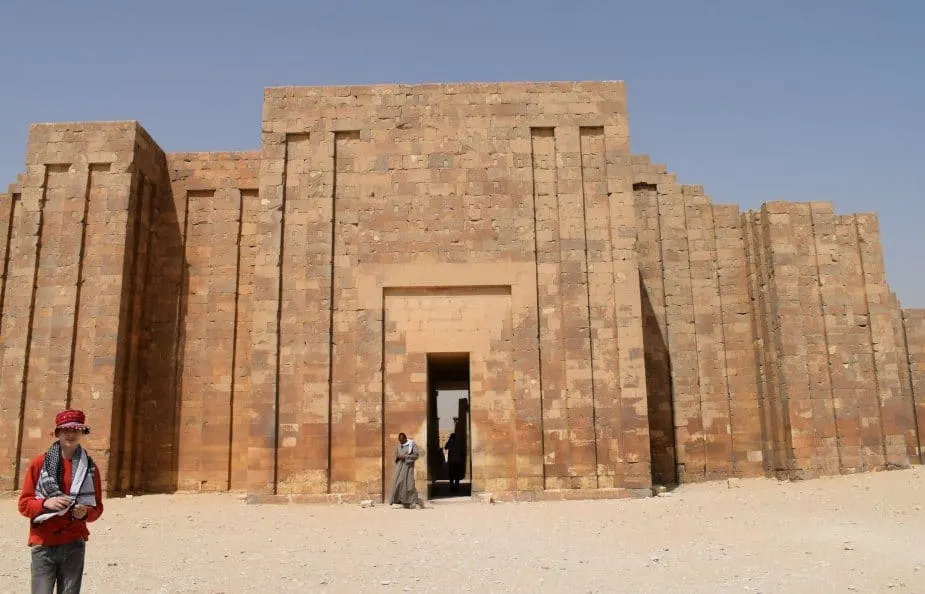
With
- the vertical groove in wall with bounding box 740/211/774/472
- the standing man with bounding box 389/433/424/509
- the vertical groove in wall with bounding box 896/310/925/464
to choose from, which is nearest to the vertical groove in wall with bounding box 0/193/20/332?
the standing man with bounding box 389/433/424/509

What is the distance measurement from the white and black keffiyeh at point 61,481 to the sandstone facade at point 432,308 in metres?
8.53

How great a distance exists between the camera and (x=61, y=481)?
197 inches

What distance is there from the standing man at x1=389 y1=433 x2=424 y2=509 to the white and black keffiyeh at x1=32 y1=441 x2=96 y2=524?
8224mm

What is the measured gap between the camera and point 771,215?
16.5 meters

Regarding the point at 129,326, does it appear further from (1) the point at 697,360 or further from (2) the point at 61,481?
(1) the point at 697,360

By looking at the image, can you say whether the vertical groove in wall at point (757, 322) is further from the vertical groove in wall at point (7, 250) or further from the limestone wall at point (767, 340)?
the vertical groove in wall at point (7, 250)

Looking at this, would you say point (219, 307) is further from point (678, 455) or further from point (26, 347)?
point (678, 455)

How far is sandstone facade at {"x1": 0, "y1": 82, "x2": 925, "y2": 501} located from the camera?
13.9 meters

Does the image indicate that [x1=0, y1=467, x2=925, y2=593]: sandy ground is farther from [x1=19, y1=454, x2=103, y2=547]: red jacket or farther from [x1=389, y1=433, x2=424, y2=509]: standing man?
[x1=19, y1=454, x2=103, y2=547]: red jacket

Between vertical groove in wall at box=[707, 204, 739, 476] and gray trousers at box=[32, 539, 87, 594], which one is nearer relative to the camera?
gray trousers at box=[32, 539, 87, 594]

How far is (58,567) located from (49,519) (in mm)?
343

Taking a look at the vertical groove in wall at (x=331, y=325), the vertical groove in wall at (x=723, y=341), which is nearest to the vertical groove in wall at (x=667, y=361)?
the vertical groove in wall at (x=723, y=341)

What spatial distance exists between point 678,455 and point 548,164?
668 cm

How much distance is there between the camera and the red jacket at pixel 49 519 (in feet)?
16.0
